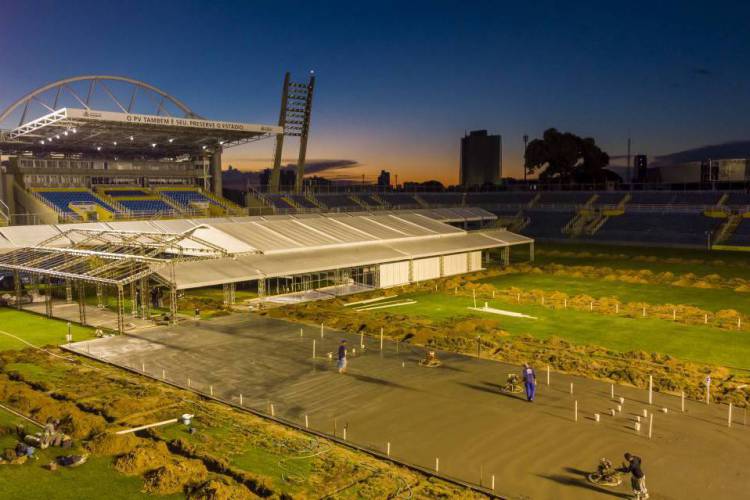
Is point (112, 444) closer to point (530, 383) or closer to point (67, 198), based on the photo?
point (530, 383)

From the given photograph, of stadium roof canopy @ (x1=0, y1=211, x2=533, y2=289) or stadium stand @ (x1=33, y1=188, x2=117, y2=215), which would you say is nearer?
stadium roof canopy @ (x1=0, y1=211, x2=533, y2=289)

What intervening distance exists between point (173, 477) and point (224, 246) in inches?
1093

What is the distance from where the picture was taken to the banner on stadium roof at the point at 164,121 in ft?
158

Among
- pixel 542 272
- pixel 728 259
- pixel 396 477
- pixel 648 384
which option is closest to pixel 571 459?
pixel 396 477

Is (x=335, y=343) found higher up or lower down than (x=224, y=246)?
lower down

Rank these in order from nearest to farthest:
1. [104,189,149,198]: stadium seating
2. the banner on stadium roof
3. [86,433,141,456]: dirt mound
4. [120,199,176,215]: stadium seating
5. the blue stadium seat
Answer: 1. [86,433,141,456]: dirt mound
2. the banner on stadium roof
3. the blue stadium seat
4. [120,199,176,215]: stadium seating
5. [104,189,149,198]: stadium seating

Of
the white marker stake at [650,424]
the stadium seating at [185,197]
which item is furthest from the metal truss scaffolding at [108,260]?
the stadium seating at [185,197]

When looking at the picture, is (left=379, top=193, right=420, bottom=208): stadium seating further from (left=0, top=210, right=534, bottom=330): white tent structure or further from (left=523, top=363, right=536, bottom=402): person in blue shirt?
(left=523, top=363, right=536, bottom=402): person in blue shirt

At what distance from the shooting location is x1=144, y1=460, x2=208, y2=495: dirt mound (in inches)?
540

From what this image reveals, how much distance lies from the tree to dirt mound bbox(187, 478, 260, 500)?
102900 millimetres

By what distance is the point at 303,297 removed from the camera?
39.9 m

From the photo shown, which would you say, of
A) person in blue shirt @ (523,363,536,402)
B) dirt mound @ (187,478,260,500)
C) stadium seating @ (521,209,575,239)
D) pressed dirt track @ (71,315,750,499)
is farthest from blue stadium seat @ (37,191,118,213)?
stadium seating @ (521,209,575,239)

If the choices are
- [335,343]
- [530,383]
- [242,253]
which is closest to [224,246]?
[242,253]

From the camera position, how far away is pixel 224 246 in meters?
40.5
